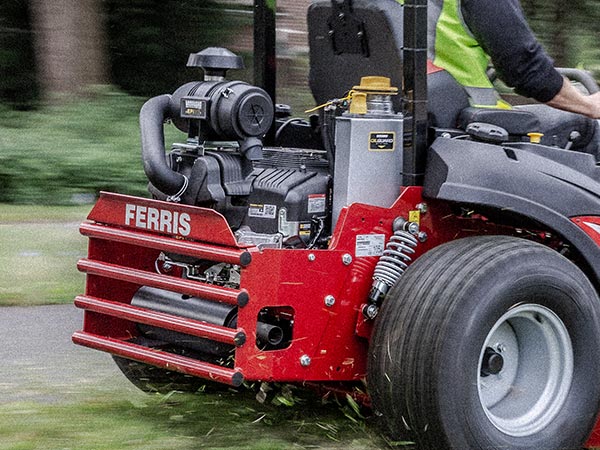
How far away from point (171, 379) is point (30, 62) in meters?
7.20

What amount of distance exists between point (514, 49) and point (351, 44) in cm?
73

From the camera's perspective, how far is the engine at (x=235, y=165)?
4582 millimetres

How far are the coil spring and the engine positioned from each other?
1.08 ft

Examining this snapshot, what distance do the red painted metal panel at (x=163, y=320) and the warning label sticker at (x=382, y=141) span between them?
89 cm

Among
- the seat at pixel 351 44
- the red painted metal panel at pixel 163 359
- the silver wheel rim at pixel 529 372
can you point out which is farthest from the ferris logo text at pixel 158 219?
the silver wheel rim at pixel 529 372

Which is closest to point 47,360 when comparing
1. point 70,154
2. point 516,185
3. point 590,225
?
point 516,185

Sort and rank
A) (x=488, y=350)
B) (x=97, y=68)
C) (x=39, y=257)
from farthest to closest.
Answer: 1. (x=97, y=68)
2. (x=39, y=257)
3. (x=488, y=350)

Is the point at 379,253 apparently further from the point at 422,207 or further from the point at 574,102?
the point at 574,102

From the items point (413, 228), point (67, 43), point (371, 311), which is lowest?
point (371, 311)

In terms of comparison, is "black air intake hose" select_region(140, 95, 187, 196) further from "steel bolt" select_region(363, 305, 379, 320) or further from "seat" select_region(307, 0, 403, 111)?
"steel bolt" select_region(363, 305, 379, 320)

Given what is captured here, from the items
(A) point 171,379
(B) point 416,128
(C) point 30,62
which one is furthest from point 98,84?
(B) point 416,128

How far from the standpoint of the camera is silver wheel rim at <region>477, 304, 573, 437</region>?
4.35 metres

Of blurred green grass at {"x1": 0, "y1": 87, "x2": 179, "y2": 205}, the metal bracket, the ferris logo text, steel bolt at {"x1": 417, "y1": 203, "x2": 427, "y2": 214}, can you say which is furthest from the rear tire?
blurred green grass at {"x1": 0, "y1": 87, "x2": 179, "y2": 205}

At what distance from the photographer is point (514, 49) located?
4.48 metres
